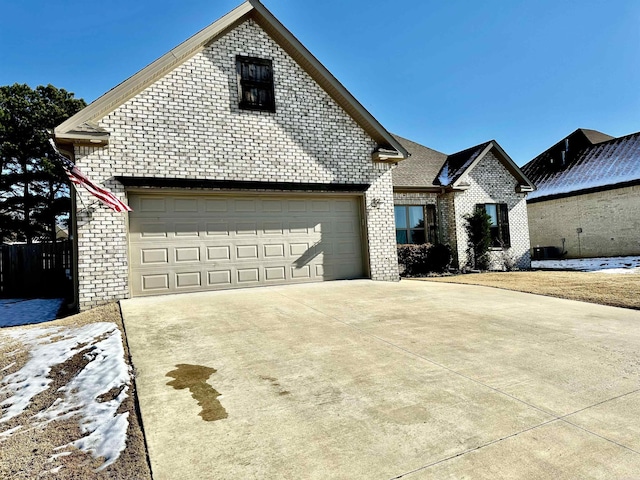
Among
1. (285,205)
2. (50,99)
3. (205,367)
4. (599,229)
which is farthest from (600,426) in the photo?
(50,99)

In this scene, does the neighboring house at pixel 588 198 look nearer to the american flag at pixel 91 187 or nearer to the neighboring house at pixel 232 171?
→ the neighboring house at pixel 232 171

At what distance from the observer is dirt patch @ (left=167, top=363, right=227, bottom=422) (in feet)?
10.6

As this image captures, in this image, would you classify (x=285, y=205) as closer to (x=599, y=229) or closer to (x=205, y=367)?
(x=205, y=367)

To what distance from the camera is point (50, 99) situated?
2603 cm

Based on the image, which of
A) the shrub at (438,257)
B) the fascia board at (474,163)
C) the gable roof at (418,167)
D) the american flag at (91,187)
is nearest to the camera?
the american flag at (91,187)

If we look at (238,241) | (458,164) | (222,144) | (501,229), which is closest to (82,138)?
(222,144)

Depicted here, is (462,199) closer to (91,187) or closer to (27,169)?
(91,187)

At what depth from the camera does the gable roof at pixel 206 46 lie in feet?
26.1

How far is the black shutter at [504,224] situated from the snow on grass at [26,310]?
16.9 m

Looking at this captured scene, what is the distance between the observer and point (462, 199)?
16.5 m

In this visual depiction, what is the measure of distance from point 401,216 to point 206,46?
9.81m

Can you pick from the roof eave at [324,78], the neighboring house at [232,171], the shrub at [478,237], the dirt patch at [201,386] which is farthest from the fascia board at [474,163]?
the dirt patch at [201,386]

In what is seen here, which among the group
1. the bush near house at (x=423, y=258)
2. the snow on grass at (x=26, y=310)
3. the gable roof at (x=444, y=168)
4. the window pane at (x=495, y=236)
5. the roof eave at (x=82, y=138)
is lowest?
the snow on grass at (x=26, y=310)

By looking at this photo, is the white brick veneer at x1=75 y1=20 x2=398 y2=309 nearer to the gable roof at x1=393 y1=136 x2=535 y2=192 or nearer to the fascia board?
the gable roof at x1=393 y1=136 x2=535 y2=192
